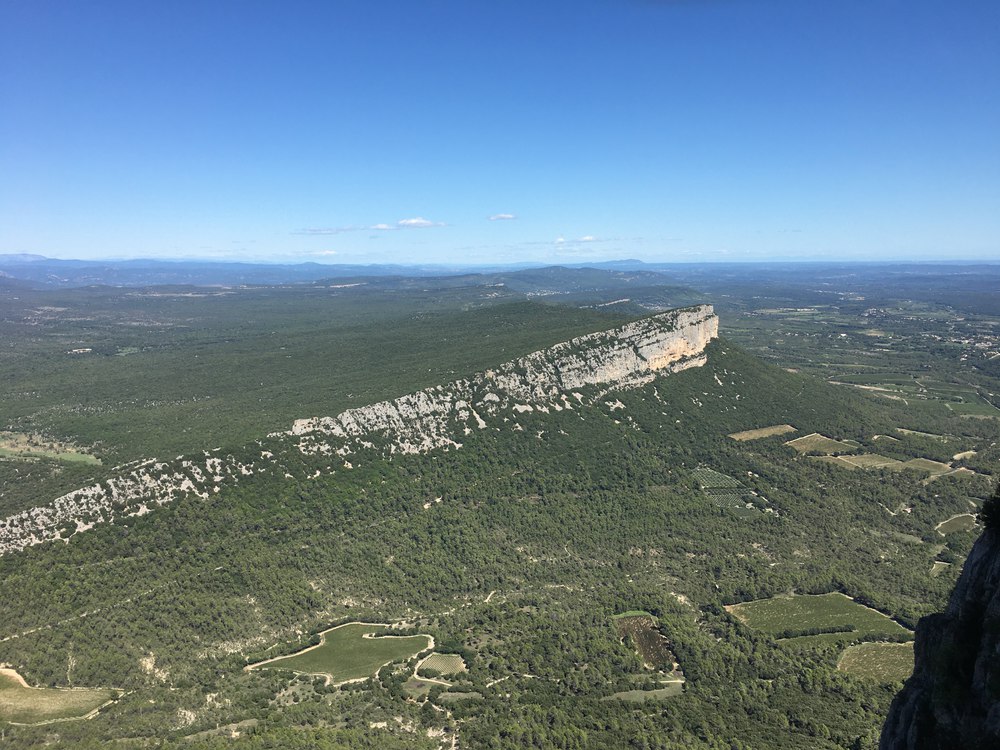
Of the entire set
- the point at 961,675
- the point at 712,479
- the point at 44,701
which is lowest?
the point at 44,701

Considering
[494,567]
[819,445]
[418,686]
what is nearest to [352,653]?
[418,686]

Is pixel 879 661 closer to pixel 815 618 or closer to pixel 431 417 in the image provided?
pixel 815 618

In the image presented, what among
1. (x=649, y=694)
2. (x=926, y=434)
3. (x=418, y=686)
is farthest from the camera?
(x=926, y=434)

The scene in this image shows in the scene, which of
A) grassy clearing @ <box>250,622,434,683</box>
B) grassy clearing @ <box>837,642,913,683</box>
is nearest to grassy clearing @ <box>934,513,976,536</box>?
grassy clearing @ <box>837,642,913,683</box>

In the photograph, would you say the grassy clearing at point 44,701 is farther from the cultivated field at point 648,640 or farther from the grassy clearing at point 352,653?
the cultivated field at point 648,640

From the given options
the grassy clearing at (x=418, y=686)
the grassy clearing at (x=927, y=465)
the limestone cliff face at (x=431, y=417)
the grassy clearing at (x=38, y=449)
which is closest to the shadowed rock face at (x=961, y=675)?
the grassy clearing at (x=418, y=686)

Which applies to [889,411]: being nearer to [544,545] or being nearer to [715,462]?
[715,462]

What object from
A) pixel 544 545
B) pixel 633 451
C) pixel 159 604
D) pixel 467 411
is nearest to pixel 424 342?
pixel 467 411

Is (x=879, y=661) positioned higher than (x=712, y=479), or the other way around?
(x=712, y=479)
